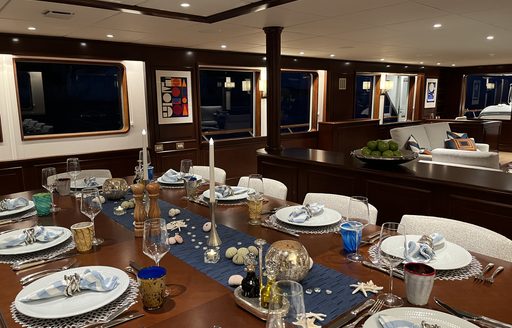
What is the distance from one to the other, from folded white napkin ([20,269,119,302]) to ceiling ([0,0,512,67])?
2.49 meters

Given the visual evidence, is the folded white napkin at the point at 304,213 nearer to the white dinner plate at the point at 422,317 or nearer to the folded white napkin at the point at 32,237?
the white dinner plate at the point at 422,317

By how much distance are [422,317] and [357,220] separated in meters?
0.56

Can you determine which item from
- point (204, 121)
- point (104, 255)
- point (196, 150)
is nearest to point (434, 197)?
point (104, 255)

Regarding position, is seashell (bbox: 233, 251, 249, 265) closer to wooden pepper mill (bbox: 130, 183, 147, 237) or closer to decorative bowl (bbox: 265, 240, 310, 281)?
decorative bowl (bbox: 265, 240, 310, 281)

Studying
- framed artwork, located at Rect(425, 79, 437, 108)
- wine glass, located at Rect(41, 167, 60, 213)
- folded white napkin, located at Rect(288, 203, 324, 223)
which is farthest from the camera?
framed artwork, located at Rect(425, 79, 437, 108)

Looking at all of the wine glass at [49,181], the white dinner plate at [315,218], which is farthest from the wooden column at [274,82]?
the wine glass at [49,181]

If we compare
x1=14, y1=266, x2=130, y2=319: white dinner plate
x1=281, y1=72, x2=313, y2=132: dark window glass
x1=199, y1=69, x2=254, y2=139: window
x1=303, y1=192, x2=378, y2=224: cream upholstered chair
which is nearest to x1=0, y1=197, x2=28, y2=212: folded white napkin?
x1=14, y1=266, x2=130, y2=319: white dinner plate

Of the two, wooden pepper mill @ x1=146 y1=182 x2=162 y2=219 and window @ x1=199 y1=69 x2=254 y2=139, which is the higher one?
window @ x1=199 y1=69 x2=254 y2=139

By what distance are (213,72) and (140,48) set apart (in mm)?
1565

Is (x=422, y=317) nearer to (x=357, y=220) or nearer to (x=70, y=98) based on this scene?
(x=357, y=220)

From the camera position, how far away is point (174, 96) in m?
5.61

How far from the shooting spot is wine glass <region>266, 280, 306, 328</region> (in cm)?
79

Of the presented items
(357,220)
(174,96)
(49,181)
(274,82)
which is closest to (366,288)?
(357,220)

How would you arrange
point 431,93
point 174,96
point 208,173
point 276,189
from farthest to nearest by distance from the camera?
point 431,93
point 174,96
point 208,173
point 276,189
